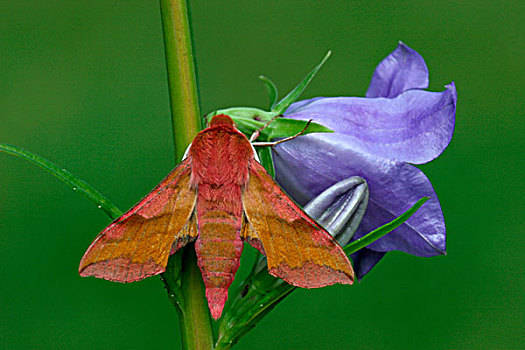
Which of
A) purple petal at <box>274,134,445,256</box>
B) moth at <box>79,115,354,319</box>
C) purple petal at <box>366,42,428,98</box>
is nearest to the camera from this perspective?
moth at <box>79,115,354,319</box>

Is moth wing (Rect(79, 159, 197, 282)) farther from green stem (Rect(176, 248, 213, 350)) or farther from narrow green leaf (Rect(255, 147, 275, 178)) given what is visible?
narrow green leaf (Rect(255, 147, 275, 178))

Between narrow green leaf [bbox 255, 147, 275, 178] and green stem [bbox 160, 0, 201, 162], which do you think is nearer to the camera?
green stem [bbox 160, 0, 201, 162]

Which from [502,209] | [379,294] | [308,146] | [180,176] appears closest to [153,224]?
[180,176]

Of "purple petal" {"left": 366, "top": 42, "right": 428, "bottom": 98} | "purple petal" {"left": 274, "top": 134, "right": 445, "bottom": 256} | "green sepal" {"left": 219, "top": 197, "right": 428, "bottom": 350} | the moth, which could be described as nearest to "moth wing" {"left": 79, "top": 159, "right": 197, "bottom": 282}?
the moth

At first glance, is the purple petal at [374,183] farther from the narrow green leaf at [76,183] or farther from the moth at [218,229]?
the narrow green leaf at [76,183]

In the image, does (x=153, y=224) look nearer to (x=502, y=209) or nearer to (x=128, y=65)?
(x=502, y=209)

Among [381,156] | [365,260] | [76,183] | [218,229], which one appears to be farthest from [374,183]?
[76,183]

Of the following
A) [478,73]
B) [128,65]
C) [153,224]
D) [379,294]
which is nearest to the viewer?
[153,224]

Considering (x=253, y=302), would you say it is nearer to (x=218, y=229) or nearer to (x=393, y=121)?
(x=218, y=229)
